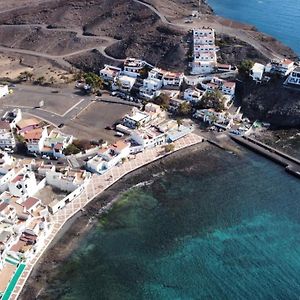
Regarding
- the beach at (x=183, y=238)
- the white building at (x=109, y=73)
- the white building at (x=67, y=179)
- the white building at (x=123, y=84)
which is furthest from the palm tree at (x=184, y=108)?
the white building at (x=67, y=179)

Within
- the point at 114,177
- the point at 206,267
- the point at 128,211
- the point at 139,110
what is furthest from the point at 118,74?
the point at 206,267

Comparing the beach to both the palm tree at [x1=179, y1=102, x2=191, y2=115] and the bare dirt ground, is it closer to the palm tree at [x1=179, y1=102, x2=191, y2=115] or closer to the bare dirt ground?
the palm tree at [x1=179, y1=102, x2=191, y2=115]

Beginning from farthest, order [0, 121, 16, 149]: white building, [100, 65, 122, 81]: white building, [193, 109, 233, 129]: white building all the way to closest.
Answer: [100, 65, 122, 81]: white building, [193, 109, 233, 129]: white building, [0, 121, 16, 149]: white building

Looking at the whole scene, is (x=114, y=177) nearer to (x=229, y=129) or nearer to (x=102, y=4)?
(x=229, y=129)

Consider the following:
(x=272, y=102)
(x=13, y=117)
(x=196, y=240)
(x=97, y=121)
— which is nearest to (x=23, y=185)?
(x=13, y=117)

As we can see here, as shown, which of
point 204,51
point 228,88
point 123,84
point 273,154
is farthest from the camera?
point 204,51

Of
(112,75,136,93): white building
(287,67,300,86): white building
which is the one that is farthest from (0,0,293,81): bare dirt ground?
(287,67,300,86): white building

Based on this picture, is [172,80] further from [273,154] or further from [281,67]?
[273,154]
